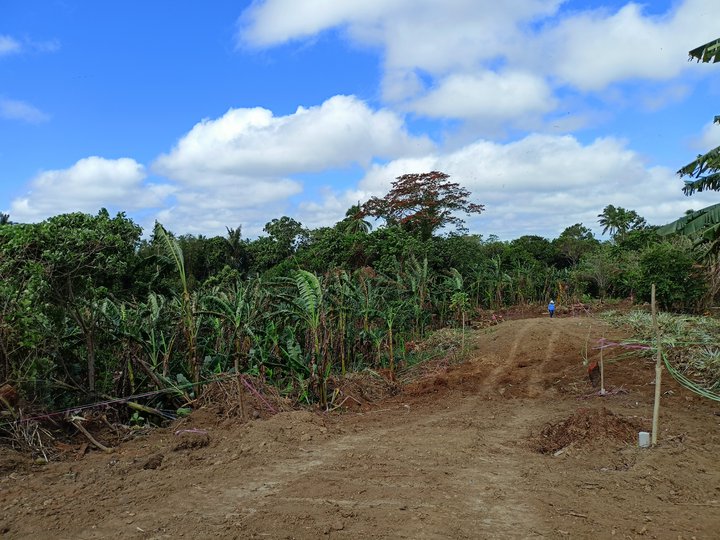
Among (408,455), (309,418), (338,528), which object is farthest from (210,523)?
(309,418)

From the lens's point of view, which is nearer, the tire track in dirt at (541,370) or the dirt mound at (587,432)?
the dirt mound at (587,432)

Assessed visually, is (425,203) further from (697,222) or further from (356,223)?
(697,222)

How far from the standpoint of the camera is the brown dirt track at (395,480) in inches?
157

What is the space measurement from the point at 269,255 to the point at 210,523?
2665cm

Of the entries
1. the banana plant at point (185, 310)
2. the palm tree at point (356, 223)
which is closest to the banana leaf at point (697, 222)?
the banana plant at point (185, 310)

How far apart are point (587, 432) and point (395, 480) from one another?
243cm

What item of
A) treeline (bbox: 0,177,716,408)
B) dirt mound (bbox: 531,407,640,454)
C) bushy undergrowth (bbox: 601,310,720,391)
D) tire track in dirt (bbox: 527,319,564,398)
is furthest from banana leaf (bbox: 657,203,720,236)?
dirt mound (bbox: 531,407,640,454)

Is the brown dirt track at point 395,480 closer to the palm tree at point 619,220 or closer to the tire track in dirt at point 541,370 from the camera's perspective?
the tire track in dirt at point 541,370

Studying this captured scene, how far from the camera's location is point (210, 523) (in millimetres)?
4055

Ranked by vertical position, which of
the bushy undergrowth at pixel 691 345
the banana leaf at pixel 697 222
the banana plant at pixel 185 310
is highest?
the banana leaf at pixel 697 222

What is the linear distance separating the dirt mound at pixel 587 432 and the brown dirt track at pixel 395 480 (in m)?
0.02

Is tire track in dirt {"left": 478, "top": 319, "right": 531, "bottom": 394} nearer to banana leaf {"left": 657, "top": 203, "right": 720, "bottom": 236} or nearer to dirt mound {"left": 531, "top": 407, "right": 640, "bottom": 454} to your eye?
dirt mound {"left": 531, "top": 407, "right": 640, "bottom": 454}

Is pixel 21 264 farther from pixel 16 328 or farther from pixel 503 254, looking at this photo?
pixel 503 254

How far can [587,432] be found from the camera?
6023mm
